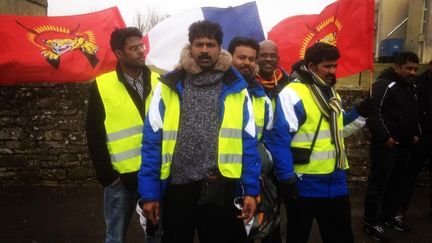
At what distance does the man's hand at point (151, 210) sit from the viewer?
246 cm

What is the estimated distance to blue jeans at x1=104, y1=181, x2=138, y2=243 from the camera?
9.58 ft

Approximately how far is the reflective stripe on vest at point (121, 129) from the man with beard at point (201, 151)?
410mm

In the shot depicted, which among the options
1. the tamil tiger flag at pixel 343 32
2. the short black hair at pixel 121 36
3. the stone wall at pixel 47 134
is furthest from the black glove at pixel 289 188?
the stone wall at pixel 47 134

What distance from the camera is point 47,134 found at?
234 inches

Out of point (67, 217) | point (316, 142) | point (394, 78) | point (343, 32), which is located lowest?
point (67, 217)

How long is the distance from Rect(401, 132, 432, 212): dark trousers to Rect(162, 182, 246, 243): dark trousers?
317 centimetres

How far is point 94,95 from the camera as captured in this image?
9.52 ft

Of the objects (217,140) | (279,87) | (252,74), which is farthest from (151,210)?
(279,87)

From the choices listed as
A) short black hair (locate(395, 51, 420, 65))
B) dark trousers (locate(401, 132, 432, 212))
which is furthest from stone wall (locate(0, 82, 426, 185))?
short black hair (locate(395, 51, 420, 65))

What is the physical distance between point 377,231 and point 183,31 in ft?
11.3

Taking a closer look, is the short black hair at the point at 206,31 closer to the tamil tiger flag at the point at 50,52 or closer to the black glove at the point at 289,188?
the black glove at the point at 289,188

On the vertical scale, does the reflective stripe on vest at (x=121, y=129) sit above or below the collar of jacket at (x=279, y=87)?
below

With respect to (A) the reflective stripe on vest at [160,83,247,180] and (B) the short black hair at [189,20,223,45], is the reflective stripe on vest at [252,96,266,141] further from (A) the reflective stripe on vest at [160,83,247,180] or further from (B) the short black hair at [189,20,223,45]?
(B) the short black hair at [189,20,223,45]

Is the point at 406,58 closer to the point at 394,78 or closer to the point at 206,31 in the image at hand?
the point at 394,78
